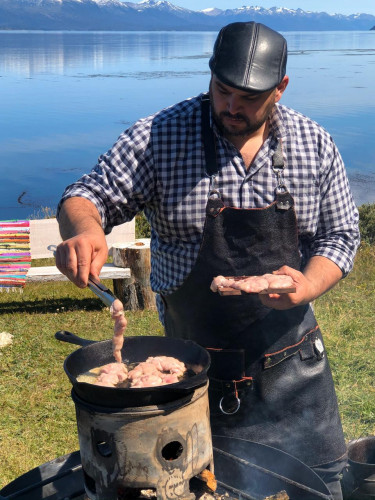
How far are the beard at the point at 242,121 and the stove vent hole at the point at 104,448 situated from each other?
155 cm

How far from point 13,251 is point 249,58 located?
6341mm

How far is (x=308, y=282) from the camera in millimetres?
2949

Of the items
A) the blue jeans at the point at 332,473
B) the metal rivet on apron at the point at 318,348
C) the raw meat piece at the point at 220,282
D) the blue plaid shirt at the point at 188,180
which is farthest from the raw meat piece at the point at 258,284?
the blue jeans at the point at 332,473

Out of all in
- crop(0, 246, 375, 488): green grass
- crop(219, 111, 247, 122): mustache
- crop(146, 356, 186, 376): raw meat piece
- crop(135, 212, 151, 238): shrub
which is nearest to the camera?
crop(146, 356, 186, 376): raw meat piece

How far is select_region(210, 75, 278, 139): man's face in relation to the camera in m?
2.91

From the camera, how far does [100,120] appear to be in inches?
2269

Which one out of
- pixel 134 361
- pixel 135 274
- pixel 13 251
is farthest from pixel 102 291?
pixel 13 251

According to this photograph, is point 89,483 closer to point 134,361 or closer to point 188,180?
point 134,361

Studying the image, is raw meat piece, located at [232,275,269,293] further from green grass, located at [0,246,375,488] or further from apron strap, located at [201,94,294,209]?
green grass, located at [0,246,375,488]

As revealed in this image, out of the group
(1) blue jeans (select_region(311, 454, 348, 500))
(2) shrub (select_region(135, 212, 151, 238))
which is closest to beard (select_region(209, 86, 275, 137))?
(1) blue jeans (select_region(311, 454, 348, 500))

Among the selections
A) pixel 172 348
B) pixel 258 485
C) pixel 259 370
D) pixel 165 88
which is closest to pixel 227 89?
pixel 172 348

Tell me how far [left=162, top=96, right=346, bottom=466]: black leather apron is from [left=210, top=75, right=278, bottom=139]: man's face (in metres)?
0.13

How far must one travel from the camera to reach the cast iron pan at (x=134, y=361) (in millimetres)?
2183

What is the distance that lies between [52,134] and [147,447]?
197 feet
